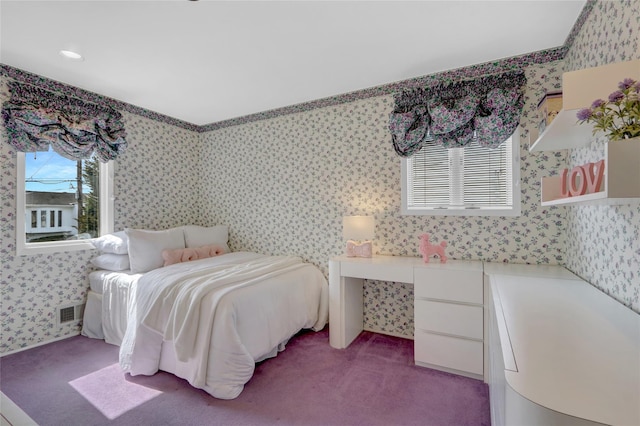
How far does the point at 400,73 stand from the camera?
261cm

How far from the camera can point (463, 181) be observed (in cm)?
264

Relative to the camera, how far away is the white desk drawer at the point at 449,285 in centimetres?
211

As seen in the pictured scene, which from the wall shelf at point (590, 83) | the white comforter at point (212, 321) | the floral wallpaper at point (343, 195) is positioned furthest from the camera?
the floral wallpaper at point (343, 195)

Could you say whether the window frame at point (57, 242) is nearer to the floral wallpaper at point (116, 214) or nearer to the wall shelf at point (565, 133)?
the floral wallpaper at point (116, 214)

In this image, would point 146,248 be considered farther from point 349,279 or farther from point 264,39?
point 264,39

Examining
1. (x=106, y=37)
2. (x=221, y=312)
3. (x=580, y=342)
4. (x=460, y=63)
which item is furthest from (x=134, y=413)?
(x=460, y=63)

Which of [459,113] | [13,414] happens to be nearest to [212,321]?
[13,414]

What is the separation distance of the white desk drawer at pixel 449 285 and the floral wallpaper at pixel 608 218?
0.62m

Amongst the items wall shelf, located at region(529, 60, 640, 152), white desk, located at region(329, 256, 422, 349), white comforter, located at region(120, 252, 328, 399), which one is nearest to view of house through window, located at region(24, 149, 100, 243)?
white comforter, located at region(120, 252, 328, 399)

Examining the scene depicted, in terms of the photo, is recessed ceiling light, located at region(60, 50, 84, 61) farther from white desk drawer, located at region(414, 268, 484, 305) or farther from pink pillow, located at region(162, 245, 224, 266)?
white desk drawer, located at region(414, 268, 484, 305)

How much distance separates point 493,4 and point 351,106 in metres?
1.47

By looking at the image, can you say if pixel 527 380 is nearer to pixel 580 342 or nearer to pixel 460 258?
pixel 580 342

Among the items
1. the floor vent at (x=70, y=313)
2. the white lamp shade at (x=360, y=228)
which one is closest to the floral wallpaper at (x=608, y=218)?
the white lamp shade at (x=360, y=228)

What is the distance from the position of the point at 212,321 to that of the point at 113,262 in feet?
5.35
